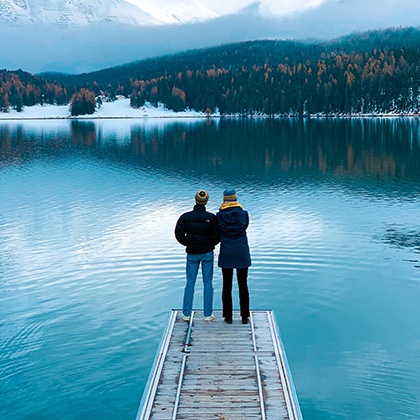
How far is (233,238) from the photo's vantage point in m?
12.9

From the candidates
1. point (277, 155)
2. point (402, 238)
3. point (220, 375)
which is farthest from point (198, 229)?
point (277, 155)

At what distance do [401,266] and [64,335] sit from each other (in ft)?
42.7

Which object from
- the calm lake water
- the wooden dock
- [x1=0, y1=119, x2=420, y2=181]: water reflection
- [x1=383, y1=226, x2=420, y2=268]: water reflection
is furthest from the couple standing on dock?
[x1=0, y1=119, x2=420, y2=181]: water reflection

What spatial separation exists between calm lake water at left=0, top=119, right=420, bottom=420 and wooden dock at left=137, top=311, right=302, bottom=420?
125 centimetres

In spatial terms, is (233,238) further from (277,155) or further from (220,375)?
(277,155)

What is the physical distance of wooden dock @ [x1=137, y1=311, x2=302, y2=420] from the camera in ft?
30.5

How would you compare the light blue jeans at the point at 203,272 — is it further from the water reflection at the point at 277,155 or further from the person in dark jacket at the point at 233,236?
the water reflection at the point at 277,155

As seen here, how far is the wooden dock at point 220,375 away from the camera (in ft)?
30.5

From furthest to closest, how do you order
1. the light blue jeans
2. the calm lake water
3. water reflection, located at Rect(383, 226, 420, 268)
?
water reflection, located at Rect(383, 226, 420, 268), the light blue jeans, the calm lake water

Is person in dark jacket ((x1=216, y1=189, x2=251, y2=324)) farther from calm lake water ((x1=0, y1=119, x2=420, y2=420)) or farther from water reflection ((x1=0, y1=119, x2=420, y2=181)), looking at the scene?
water reflection ((x1=0, y1=119, x2=420, y2=181))

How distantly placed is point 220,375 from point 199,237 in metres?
3.49

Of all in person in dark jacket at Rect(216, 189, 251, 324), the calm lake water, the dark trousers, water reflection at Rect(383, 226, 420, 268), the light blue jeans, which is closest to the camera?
the calm lake water

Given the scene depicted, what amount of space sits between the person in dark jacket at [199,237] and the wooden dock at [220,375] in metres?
1.10

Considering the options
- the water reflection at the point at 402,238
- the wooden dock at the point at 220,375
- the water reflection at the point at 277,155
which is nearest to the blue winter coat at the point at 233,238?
the wooden dock at the point at 220,375
